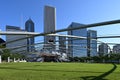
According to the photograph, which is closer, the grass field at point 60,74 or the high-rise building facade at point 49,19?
the grass field at point 60,74

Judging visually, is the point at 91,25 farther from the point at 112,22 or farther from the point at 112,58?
the point at 112,58

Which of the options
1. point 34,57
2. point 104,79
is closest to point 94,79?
point 104,79

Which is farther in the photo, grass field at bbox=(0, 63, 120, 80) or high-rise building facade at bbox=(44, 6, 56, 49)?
high-rise building facade at bbox=(44, 6, 56, 49)

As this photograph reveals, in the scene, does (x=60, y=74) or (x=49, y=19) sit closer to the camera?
(x=60, y=74)

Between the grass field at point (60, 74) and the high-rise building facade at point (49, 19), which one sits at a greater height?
the high-rise building facade at point (49, 19)

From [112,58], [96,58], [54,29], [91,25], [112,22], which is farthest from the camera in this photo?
[96,58]

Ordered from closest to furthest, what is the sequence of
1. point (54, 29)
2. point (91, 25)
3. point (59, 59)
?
point (91, 25) → point (54, 29) → point (59, 59)

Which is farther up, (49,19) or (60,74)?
(49,19)

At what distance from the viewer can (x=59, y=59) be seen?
159250 millimetres

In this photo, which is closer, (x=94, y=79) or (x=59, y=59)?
(x=94, y=79)

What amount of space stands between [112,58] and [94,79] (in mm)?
107722

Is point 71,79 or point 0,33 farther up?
point 0,33

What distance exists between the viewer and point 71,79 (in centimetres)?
1279

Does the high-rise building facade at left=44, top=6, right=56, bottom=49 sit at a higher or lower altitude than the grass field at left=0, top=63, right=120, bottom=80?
higher
